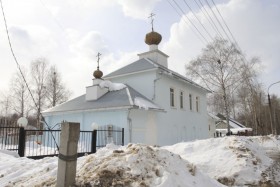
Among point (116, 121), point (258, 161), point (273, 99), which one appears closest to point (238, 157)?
point (258, 161)

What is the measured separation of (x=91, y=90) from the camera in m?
20.1

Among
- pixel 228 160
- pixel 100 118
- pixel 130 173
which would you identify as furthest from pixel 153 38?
pixel 130 173

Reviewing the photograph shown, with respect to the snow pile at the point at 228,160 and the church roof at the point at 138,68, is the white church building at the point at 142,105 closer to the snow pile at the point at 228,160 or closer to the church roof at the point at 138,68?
the church roof at the point at 138,68

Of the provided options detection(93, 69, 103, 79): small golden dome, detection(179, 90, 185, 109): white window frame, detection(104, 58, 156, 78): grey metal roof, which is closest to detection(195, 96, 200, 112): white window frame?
detection(179, 90, 185, 109): white window frame

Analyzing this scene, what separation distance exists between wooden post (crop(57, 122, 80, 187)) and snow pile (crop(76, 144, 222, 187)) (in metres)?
0.17

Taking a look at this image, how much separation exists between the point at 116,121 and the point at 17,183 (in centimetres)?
Result: 1259

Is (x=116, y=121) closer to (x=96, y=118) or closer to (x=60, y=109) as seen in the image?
(x=96, y=118)

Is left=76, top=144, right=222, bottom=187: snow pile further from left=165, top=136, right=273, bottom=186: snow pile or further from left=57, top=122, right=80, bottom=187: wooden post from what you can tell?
left=165, top=136, right=273, bottom=186: snow pile

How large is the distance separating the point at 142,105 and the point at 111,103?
6.65 feet

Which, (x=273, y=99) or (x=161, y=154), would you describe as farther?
(x=273, y=99)

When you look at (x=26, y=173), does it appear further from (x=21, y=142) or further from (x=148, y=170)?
(x=21, y=142)

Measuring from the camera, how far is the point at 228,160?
7.45 metres

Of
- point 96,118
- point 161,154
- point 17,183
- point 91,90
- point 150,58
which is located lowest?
point 17,183

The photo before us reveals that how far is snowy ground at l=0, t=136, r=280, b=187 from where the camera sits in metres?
4.28
